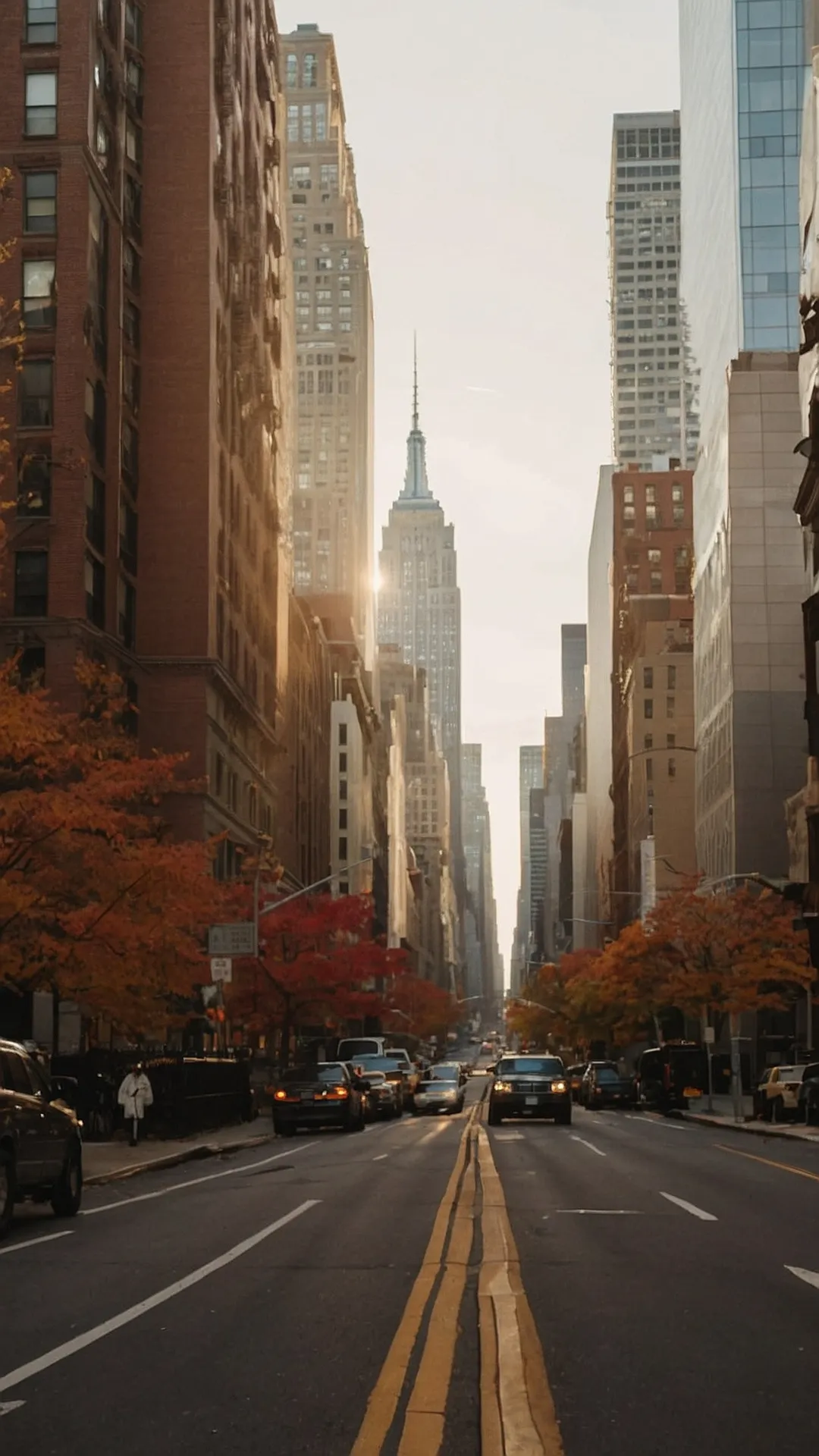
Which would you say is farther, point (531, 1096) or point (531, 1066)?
point (531, 1066)

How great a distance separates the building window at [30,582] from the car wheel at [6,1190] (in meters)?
45.8

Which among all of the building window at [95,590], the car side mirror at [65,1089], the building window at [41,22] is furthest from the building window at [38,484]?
the car side mirror at [65,1089]

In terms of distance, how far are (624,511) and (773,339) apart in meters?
63.8

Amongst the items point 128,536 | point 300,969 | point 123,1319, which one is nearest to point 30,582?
point 128,536

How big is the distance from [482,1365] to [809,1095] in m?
37.3

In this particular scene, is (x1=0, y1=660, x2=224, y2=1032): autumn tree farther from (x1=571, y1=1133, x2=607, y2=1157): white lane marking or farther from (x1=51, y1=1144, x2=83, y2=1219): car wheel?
(x1=51, y1=1144, x2=83, y2=1219): car wheel

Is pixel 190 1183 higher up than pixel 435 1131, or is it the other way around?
pixel 190 1183

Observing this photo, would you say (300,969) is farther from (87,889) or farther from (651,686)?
(651,686)

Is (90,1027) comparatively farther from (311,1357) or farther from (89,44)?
(311,1357)

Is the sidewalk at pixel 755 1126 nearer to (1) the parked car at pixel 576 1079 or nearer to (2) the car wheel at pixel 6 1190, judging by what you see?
(1) the parked car at pixel 576 1079

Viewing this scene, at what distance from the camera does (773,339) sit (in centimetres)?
12594

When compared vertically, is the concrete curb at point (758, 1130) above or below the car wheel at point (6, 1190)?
below

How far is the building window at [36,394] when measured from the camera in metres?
62.8

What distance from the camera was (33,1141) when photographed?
1850 centimetres
